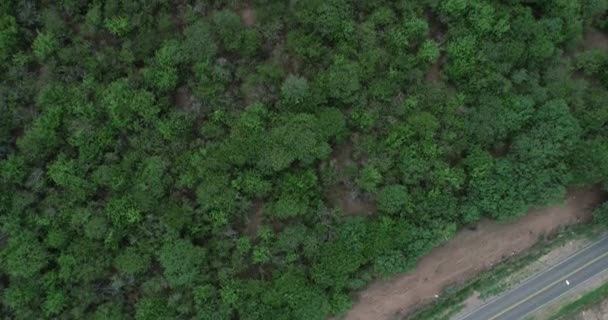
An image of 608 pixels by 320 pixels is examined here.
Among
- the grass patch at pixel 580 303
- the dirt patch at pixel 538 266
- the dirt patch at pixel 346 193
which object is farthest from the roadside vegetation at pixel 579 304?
the dirt patch at pixel 346 193

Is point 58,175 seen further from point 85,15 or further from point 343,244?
point 343,244

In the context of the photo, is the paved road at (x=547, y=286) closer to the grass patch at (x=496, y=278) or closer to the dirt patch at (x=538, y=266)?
the dirt patch at (x=538, y=266)

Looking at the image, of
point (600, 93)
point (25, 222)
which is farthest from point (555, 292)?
point (25, 222)

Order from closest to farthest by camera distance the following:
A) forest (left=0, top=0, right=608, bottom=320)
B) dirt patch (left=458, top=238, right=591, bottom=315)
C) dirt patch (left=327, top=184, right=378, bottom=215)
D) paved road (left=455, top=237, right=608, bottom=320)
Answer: forest (left=0, top=0, right=608, bottom=320)
dirt patch (left=327, top=184, right=378, bottom=215)
paved road (left=455, top=237, right=608, bottom=320)
dirt patch (left=458, top=238, right=591, bottom=315)

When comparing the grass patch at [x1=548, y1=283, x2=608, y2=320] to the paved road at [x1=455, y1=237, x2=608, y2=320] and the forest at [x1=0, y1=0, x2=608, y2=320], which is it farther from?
the forest at [x1=0, y1=0, x2=608, y2=320]

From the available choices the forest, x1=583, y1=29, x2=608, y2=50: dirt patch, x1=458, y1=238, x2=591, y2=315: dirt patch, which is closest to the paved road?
x1=458, y1=238, x2=591, y2=315: dirt patch

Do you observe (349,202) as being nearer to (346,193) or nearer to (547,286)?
(346,193)
